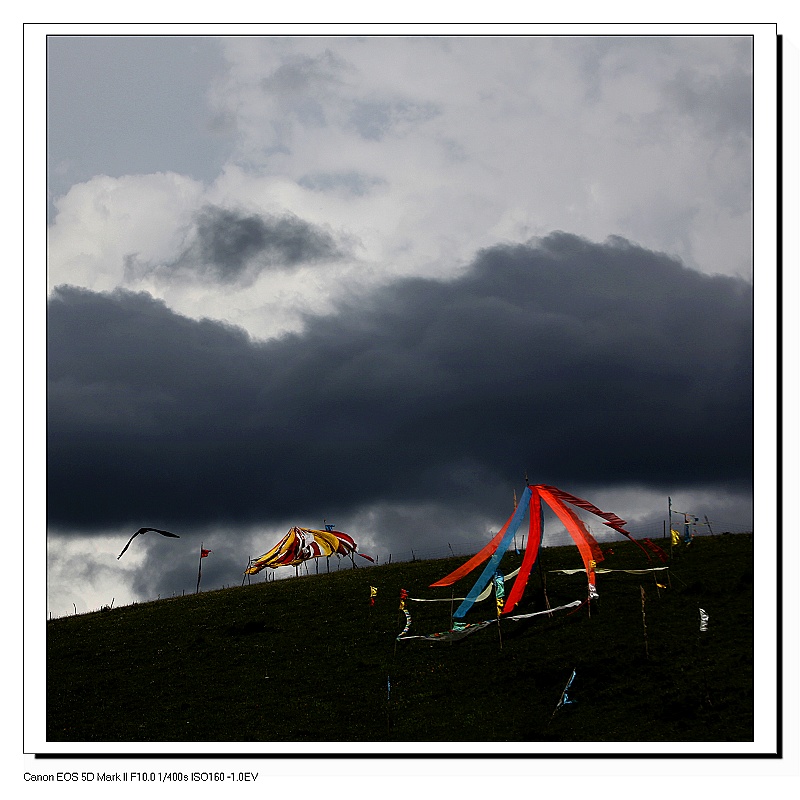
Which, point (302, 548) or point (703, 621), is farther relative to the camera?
point (302, 548)

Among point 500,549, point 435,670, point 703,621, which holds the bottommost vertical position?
point 435,670

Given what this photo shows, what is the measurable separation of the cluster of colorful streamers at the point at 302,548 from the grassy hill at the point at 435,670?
588cm

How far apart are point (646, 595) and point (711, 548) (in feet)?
19.1

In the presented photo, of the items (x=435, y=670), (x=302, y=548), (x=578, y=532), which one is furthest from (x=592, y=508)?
(x=302, y=548)

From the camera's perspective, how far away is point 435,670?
2011 centimetres

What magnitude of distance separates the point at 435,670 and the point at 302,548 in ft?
50.2

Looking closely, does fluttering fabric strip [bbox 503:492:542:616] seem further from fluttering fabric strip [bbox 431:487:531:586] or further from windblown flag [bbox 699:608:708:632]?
windblown flag [bbox 699:608:708:632]

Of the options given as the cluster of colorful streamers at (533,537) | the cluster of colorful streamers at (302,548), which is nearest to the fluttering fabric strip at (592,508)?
the cluster of colorful streamers at (533,537)

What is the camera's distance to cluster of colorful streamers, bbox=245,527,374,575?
34.5 meters

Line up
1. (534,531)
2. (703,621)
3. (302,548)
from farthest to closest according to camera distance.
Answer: (302,548)
(534,531)
(703,621)

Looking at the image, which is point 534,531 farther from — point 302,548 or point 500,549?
point 302,548

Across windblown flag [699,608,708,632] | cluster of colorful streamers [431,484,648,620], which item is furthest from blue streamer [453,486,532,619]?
windblown flag [699,608,708,632]
